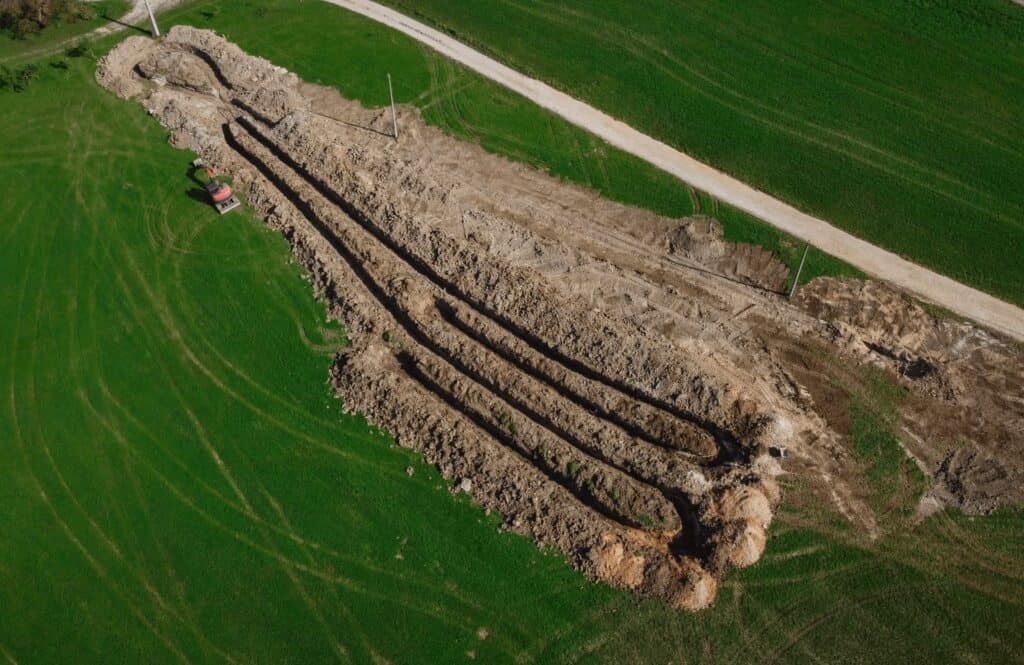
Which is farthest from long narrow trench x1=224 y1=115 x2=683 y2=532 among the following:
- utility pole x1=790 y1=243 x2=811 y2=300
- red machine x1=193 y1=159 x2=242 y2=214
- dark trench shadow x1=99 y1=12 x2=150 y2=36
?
dark trench shadow x1=99 y1=12 x2=150 y2=36

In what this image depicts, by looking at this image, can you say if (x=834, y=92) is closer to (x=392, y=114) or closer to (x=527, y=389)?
(x=392, y=114)

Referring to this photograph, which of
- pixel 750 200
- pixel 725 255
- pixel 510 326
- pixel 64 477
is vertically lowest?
pixel 64 477

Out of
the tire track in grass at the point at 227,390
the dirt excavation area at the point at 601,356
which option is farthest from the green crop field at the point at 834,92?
the tire track in grass at the point at 227,390

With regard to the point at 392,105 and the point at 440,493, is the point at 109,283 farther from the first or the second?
the point at 440,493

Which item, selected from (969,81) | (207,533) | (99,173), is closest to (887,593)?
(207,533)

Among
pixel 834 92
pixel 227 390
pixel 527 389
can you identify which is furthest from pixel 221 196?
pixel 834 92

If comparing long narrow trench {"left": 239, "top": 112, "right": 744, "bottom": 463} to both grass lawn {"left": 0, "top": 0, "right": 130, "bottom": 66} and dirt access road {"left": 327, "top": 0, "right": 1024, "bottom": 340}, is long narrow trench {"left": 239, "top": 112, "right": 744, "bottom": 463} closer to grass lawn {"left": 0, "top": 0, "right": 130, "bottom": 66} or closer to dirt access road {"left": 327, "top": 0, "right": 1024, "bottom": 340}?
dirt access road {"left": 327, "top": 0, "right": 1024, "bottom": 340}
